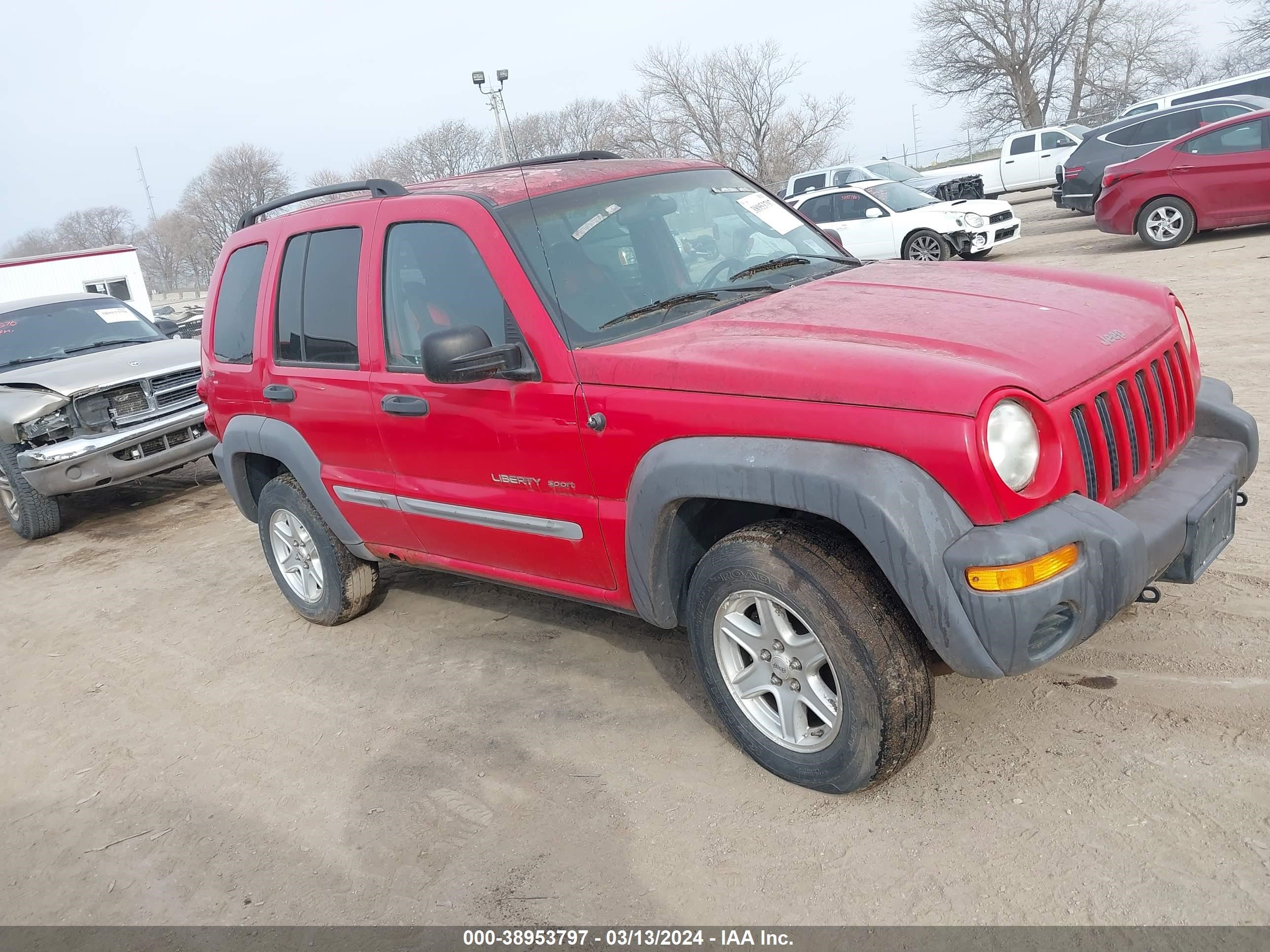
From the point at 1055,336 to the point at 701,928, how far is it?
1.91 m

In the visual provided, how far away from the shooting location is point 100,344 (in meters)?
9.21

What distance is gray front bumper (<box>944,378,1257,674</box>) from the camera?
257 centimetres

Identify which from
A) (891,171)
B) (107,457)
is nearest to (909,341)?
(107,457)

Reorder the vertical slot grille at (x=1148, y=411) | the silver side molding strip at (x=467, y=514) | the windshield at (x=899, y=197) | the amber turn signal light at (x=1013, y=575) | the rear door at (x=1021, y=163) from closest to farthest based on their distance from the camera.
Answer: the amber turn signal light at (x=1013, y=575), the vertical slot grille at (x=1148, y=411), the silver side molding strip at (x=467, y=514), the windshield at (x=899, y=197), the rear door at (x=1021, y=163)

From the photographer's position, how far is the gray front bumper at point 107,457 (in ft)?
25.6

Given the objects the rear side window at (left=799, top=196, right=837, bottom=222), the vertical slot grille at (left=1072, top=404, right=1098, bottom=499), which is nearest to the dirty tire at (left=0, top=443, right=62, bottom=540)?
the vertical slot grille at (left=1072, top=404, right=1098, bottom=499)

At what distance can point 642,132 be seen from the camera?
46062 millimetres

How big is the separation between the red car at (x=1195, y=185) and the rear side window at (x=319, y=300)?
38.8 ft

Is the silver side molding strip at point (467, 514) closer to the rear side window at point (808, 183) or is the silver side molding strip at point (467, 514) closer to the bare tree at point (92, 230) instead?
the rear side window at point (808, 183)

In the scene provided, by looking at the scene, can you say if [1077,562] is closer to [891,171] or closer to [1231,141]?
[1231,141]

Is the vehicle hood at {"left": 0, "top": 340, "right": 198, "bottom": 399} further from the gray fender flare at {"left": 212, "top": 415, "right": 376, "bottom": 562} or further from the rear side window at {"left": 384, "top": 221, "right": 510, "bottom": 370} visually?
the rear side window at {"left": 384, "top": 221, "right": 510, "bottom": 370}

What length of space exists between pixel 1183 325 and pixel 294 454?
3.71 meters

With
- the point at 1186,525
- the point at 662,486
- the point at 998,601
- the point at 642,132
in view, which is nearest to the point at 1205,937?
the point at 998,601

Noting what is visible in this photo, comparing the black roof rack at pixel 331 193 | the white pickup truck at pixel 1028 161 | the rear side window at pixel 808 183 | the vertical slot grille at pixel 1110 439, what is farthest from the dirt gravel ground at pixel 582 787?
the white pickup truck at pixel 1028 161
